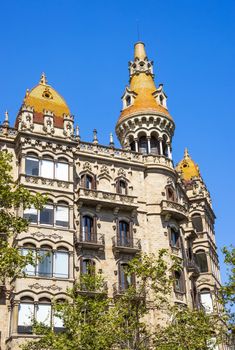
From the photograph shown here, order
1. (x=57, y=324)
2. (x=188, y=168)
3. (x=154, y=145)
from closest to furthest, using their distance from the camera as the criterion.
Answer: (x=57, y=324)
(x=154, y=145)
(x=188, y=168)

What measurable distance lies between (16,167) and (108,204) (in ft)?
25.8

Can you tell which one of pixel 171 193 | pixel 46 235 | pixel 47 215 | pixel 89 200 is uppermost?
pixel 171 193

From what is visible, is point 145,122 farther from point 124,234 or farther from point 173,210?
point 124,234

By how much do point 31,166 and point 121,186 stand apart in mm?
8660

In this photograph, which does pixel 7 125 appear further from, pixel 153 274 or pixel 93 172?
pixel 153 274

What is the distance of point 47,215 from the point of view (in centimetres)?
3825

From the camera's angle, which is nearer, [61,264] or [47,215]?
[61,264]

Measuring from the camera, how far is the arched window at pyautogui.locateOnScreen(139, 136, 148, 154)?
→ 158 ft

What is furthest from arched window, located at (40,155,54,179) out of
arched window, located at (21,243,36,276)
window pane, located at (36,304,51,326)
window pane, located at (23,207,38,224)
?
window pane, located at (36,304,51,326)

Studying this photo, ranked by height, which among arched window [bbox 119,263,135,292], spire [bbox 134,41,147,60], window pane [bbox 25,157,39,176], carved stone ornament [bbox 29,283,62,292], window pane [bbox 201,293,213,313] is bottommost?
carved stone ornament [bbox 29,283,62,292]

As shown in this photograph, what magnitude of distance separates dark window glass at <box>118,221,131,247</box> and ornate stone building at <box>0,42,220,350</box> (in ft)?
0.28

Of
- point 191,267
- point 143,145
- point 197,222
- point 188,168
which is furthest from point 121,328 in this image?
point 188,168

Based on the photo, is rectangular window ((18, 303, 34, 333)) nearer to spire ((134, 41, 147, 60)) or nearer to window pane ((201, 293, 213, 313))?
window pane ((201, 293, 213, 313))

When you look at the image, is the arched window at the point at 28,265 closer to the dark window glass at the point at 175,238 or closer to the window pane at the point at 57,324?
the window pane at the point at 57,324
